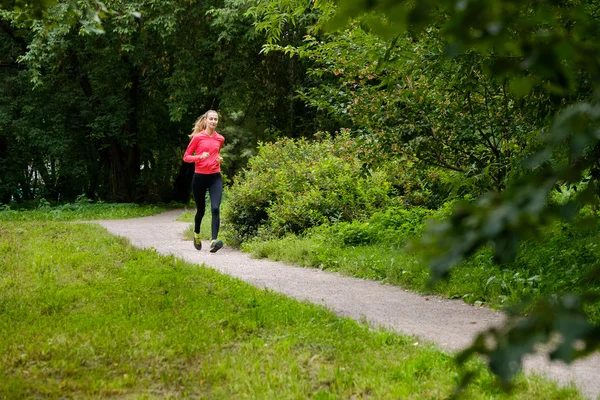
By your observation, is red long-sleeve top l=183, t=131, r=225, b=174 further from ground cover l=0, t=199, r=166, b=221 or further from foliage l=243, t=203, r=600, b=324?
ground cover l=0, t=199, r=166, b=221

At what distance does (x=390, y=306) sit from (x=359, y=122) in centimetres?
341

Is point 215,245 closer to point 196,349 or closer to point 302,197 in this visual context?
point 302,197

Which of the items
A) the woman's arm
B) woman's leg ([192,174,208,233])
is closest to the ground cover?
woman's leg ([192,174,208,233])

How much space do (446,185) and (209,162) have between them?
409cm

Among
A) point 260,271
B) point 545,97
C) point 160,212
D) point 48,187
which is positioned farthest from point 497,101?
point 48,187

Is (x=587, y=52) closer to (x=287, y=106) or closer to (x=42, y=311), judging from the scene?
(x=42, y=311)

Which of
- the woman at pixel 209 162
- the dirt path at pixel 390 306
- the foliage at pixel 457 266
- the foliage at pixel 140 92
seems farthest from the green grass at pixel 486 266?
the foliage at pixel 140 92

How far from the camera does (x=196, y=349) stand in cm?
489

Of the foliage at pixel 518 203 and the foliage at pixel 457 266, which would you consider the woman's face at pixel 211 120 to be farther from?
the foliage at pixel 518 203

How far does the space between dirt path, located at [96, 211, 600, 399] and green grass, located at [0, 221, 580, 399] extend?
0.49 metres

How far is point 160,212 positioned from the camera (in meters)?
25.0

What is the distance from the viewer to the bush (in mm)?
12648

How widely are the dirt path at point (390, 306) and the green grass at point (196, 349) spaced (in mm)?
489

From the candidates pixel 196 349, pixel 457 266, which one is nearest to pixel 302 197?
pixel 457 266
